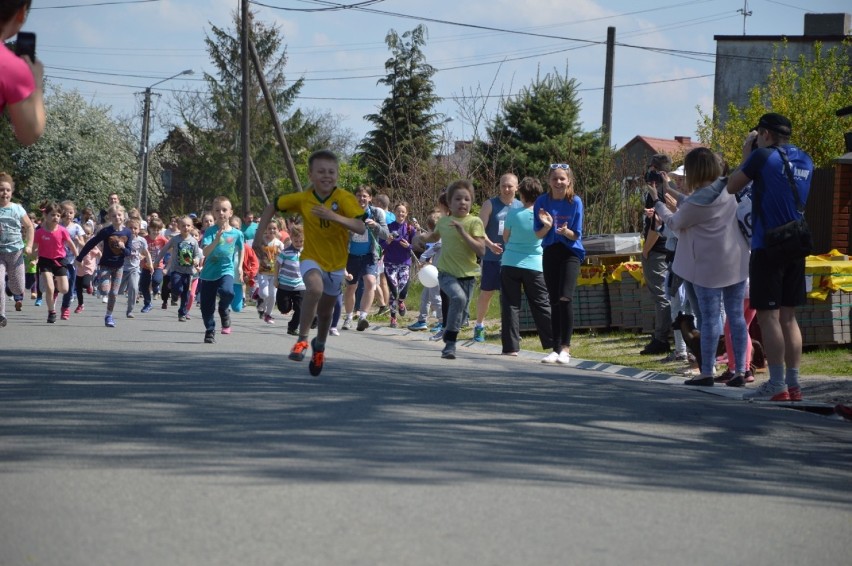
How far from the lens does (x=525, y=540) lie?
493cm

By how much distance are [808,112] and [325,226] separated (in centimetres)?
3188

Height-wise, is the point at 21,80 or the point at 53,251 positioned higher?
the point at 21,80

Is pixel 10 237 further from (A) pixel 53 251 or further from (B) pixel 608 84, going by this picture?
(B) pixel 608 84

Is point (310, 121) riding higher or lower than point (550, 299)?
higher

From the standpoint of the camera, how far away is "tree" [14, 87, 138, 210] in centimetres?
7819

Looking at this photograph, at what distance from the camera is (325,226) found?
11.1 m

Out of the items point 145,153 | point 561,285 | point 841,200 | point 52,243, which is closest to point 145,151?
point 145,153

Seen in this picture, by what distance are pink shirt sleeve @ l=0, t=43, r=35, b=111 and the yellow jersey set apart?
526 centimetres

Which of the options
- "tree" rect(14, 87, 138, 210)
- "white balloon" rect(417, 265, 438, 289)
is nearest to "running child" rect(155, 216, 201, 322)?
"white balloon" rect(417, 265, 438, 289)

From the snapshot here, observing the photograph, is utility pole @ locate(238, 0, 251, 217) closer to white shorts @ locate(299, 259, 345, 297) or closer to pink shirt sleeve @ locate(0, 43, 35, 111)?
white shorts @ locate(299, 259, 345, 297)

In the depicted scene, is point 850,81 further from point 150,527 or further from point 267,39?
point 150,527

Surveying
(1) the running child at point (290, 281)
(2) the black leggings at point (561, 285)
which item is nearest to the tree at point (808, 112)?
(1) the running child at point (290, 281)

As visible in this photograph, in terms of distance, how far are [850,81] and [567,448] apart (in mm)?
40941

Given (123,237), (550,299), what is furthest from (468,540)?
(123,237)
